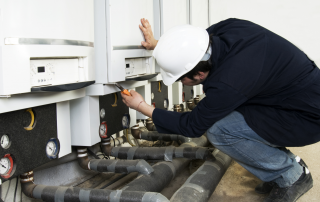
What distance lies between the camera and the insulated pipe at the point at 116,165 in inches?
45.6

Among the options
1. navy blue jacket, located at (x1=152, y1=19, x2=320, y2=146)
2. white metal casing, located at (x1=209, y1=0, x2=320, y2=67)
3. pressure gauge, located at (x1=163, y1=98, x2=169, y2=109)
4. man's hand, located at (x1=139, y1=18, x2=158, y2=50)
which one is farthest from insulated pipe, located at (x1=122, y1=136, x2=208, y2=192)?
white metal casing, located at (x1=209, y1=0, x2=320, y2=67)

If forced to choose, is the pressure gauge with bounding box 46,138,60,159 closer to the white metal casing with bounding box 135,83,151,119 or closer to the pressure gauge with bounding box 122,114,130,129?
the pressure gauge with bounding box 122,114,130,129

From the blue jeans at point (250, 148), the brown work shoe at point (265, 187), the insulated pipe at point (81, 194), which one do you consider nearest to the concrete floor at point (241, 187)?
the brown work shoe at point (265, 187)

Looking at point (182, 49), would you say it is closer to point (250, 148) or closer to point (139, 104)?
point (139, 104)

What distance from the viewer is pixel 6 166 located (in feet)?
2.89

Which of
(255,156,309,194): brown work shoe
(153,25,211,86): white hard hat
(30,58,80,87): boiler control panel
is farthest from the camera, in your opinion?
(255,156,309,194): brown work shoe

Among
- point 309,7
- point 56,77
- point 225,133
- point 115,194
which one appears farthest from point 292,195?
point 309,7

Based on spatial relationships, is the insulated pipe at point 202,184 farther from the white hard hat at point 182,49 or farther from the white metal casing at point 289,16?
the white metal casing at point 289,16

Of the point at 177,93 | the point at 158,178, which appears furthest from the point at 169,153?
the point at 177,93

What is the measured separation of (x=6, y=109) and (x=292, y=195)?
1.00m

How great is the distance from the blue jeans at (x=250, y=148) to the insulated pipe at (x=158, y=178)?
223 millimetres

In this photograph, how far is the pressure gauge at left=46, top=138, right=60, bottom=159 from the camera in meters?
1.04

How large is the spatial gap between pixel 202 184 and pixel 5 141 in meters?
0.65

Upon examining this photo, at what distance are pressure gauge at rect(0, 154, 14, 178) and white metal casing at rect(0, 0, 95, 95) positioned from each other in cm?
21
